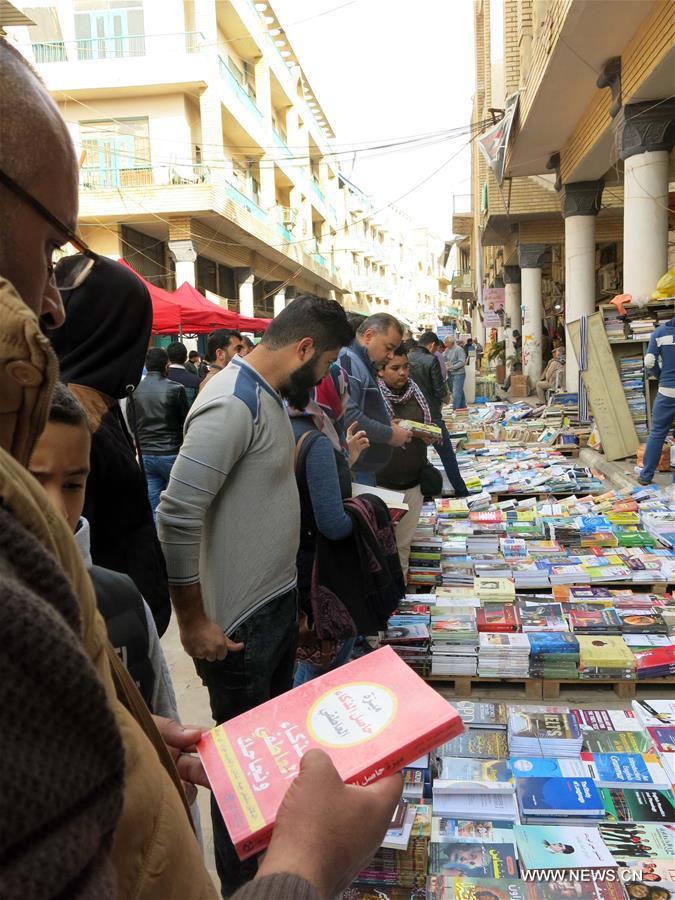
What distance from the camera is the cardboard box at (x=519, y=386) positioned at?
57.2ft

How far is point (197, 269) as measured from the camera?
19344mm

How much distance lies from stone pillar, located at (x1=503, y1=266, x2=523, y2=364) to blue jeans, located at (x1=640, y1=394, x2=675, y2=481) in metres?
14.3

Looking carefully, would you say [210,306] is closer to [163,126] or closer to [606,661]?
[606,661]

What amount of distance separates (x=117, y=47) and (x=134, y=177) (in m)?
3.36

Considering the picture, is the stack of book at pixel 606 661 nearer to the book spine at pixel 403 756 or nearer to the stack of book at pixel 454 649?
the stack of book at pixel 454 649

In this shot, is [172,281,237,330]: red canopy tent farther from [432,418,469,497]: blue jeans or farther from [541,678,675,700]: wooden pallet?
[541,678,675,700]: wooden pallet

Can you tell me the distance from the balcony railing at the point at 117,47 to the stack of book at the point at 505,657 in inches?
680

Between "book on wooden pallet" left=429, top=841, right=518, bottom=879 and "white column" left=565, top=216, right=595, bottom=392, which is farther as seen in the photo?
"white column" left=565, top=216, right=595, bottom=392

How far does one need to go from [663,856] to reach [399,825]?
823 mm

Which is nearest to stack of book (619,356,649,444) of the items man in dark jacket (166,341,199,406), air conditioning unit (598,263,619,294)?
man in dark jacket (166,341,199,406)

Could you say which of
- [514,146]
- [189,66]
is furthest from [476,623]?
[189,66]

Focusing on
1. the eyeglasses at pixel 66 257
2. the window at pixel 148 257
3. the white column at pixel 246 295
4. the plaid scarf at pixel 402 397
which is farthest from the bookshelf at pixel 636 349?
the white column at pixel 246 295

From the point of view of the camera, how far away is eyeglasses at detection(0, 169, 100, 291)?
79cm

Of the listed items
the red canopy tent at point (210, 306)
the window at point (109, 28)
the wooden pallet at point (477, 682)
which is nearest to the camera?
the wooden pallet at point (477, 682)
